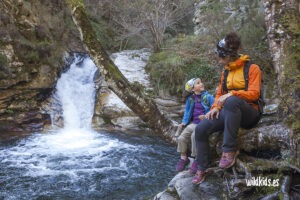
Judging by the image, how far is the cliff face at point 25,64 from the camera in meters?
11.2

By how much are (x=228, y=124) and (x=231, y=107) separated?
178 millimetres

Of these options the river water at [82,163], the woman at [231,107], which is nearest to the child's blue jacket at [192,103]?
the woman at [231,107]

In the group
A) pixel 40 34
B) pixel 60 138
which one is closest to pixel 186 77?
pixel 60 138

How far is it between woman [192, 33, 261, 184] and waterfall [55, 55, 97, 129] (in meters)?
8.63

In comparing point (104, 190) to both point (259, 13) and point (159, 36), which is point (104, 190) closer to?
point (259, 13)

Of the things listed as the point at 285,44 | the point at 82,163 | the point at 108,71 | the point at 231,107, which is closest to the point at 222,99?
the point at 231,107

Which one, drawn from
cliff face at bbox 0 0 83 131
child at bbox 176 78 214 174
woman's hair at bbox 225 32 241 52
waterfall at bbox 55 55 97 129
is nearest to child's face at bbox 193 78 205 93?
child at bbox 176 78 214 174

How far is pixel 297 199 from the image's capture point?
114 inches

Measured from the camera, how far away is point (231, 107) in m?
3.29

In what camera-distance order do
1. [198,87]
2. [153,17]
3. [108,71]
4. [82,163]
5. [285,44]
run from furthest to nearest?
[153,17] < [82,163] < [198,87] < [285,44] < [108,71]

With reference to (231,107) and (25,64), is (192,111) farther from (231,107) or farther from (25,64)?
(25,64)

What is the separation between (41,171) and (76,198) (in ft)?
6.05

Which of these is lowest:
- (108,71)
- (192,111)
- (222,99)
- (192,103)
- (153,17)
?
(192,111)

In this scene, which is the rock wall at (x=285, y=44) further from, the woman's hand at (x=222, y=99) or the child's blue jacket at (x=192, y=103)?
the child's blue jacket at (x=192, y=103)
